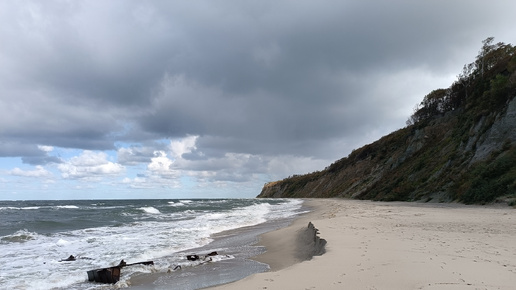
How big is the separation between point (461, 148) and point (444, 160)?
2.12 metres

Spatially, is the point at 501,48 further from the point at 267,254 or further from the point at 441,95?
the point at 267,254

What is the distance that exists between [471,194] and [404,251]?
17727 mm

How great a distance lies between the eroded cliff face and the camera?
75.0 ft

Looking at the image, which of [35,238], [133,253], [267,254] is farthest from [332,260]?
[35,238]

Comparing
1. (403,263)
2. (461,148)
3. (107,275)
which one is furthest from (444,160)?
(107,275)

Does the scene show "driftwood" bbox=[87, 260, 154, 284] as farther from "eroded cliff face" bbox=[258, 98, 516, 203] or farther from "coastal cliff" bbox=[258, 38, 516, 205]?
"eroded cliff face" bbox=[258, 98, 516, 203]

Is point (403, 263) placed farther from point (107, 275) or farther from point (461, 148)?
point (461, 148)

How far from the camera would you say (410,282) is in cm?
473

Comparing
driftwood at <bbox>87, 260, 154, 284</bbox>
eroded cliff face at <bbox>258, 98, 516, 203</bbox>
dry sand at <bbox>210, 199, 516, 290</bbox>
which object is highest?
eroded cliff face at <bbox>258, 98, 516, 203</bbox>

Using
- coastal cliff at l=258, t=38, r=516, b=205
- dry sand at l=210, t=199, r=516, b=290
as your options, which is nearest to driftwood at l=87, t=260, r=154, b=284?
dry sand at l=210, t=199, r=516, b=290

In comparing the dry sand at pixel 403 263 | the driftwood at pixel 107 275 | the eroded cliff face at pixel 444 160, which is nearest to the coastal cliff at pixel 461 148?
the eroded cliff face at pixel 444 160

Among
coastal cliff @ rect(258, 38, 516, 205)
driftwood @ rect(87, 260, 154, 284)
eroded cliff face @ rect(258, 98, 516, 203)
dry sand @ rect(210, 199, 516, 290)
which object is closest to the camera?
dry sand @ rect(210, 199, 516, 290)

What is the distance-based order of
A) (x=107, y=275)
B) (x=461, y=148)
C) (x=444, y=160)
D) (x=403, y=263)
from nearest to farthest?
(x=403, y=263), (x=107, y=275), (x=461, y=148), (x=444, y=160)

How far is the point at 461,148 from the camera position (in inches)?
1201
